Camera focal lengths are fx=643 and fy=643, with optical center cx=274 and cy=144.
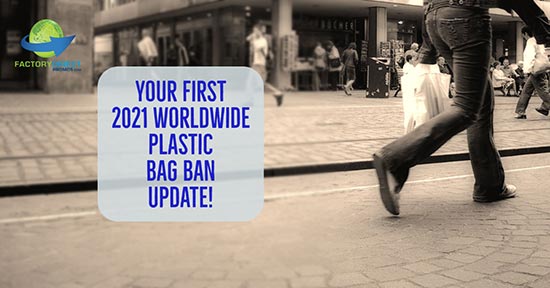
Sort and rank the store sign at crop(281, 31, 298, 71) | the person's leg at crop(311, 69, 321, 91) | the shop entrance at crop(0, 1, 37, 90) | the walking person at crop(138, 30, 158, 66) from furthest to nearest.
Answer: the shop entrance at crop(0, 1, 37, 90)
the person's leg at crop(311, 69, 321, 91)
the store sign at crop(281, 31, 298, 71)
the walking person at crop(138, 30, 158, 66)

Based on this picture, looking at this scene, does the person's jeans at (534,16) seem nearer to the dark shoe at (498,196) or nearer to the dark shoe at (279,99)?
the dark shoe at (498,196)

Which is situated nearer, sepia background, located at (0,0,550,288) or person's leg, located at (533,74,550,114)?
sepia background, located at (0,0,550,288)

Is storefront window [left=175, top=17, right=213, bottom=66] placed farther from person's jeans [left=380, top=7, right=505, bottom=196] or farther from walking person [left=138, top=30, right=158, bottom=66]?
person's jeans [left=380, top=7, right=505, bottom=196]

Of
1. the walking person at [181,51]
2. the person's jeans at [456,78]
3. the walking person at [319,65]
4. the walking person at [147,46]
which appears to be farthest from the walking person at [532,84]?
the walking person at [147,46]

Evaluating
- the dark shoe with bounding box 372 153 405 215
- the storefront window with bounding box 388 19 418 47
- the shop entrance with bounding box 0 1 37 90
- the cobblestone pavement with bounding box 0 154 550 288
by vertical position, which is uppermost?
the shop entrance with bounding box 0 1 37 90

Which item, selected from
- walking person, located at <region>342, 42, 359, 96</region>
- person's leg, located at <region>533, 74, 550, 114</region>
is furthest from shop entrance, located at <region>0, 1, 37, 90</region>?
walking person, located at <region>342, 42, 359, 96</region>

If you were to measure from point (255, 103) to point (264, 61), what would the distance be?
347 millimetres

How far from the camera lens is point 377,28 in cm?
425

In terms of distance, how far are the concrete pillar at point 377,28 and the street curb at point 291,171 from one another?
142 centimetres

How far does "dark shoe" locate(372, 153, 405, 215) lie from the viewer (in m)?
3.61

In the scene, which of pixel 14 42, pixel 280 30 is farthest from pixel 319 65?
pixel 14 42

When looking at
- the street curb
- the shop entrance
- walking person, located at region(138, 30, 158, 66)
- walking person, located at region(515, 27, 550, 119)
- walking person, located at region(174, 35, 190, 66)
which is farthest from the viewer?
the shop entrance

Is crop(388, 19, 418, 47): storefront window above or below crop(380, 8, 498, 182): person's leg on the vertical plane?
above

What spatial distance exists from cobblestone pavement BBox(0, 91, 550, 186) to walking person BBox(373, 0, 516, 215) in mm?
595
